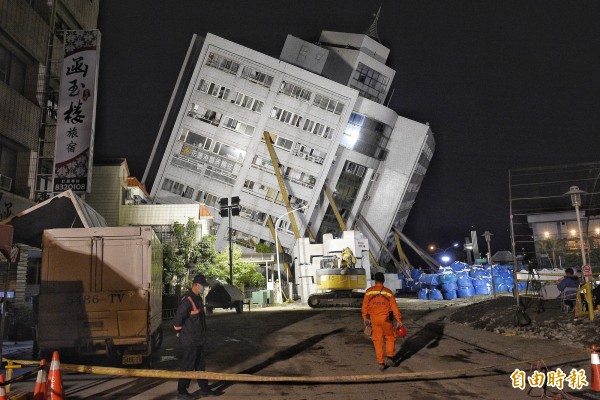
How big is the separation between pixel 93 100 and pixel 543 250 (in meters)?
20.3

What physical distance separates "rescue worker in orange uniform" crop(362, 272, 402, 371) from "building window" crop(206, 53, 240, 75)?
48410 millimetres

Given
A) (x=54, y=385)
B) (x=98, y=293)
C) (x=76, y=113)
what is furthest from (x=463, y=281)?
(x=54, y=385)

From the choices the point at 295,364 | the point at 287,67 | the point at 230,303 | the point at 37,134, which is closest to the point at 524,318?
the point at 295,364

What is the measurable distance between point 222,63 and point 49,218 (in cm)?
4259

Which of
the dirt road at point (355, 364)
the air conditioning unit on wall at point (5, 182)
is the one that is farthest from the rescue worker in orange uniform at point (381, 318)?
the air conditioning unit on wall at point (5, 182)

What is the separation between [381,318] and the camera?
8.34 m

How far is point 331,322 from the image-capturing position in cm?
1730

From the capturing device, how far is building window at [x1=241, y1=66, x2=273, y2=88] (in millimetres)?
52719

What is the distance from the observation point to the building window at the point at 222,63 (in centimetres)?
5269

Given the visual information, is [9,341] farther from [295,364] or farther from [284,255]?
[284,255]

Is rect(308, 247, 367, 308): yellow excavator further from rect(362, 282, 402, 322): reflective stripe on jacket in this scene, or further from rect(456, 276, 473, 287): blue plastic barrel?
rect(362, 282, 402, 322): reflective stripe on jacket

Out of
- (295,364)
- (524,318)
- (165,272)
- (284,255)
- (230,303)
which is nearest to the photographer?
(295,364)

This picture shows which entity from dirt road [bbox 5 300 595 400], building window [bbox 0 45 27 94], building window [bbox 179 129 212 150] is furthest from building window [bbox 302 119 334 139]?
dirt road [bbox 5 300 595 400]

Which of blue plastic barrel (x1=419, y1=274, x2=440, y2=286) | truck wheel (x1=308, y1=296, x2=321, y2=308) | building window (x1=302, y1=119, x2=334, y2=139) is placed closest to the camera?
truck wheel (x1=308, y1=296, x2=321, y2=308)
